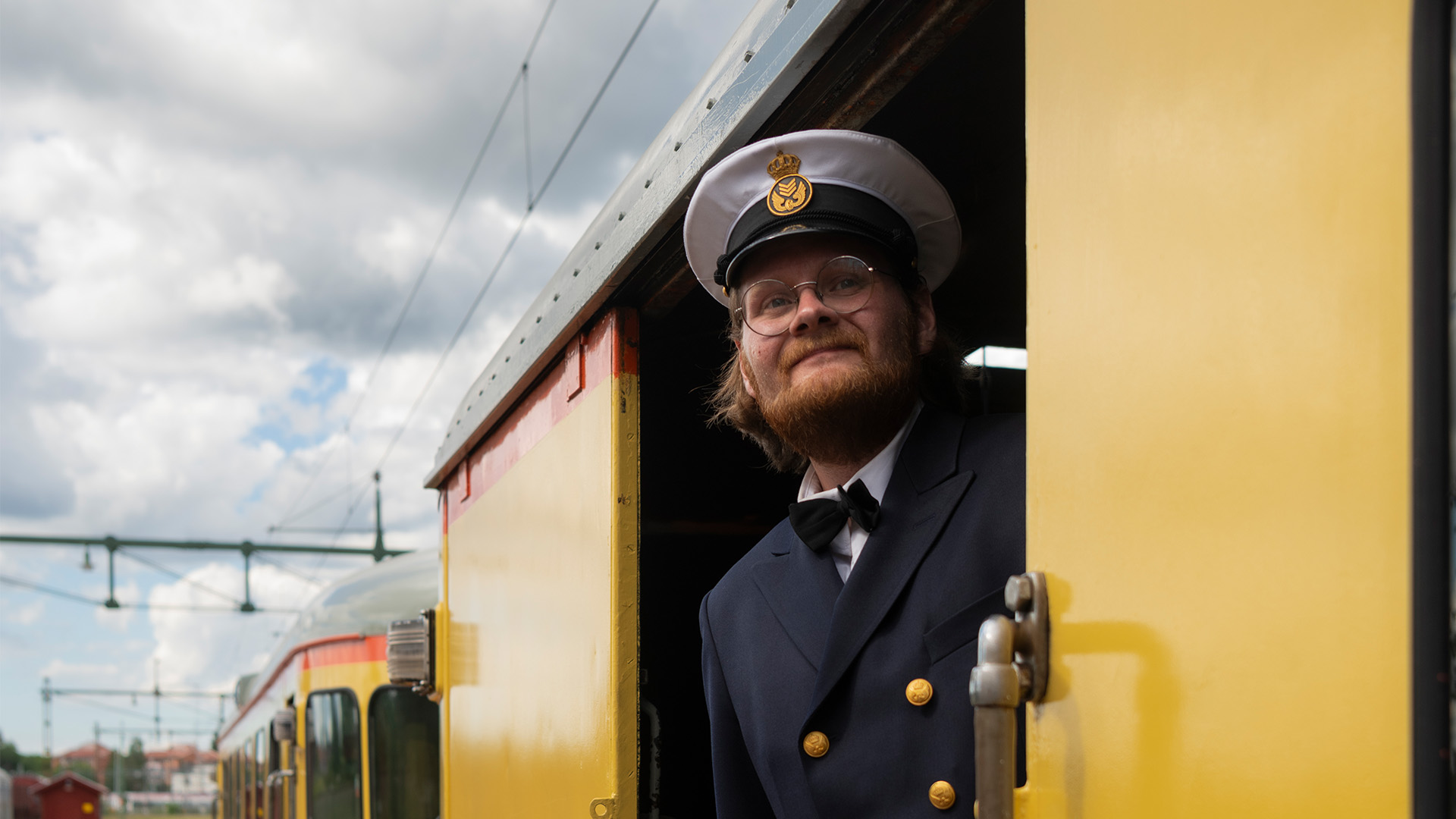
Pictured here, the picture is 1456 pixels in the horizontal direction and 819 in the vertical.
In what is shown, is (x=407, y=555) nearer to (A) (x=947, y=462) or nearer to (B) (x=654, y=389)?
(B) (x=654, y=389)

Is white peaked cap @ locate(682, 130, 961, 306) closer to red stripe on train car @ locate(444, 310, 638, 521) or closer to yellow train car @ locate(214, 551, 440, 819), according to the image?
red stripe on train car @ locate(444, 310, 638, 521)

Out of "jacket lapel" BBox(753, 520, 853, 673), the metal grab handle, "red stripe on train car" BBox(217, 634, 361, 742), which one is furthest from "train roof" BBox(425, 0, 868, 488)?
"red stripe on train car" BBox(217, 634, 361, 742)

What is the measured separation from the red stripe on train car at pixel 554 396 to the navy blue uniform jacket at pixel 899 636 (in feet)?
2.12

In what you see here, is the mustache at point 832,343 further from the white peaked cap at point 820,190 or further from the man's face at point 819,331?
the white peaked cap at point 820,190

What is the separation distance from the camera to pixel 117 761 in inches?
2003

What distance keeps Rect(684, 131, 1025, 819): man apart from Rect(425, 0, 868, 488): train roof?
0.08 m

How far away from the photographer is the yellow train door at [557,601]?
213cm

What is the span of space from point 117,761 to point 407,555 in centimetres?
5307

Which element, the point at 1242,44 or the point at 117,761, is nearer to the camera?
the point at 1242,44

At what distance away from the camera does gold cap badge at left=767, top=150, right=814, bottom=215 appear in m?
1.66

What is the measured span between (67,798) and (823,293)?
116ft

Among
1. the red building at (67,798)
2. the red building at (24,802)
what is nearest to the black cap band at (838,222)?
the red building at (24,802)

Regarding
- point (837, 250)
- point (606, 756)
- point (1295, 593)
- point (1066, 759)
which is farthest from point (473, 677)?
point (1295, 593)

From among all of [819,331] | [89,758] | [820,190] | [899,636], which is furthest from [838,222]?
[89,758]
